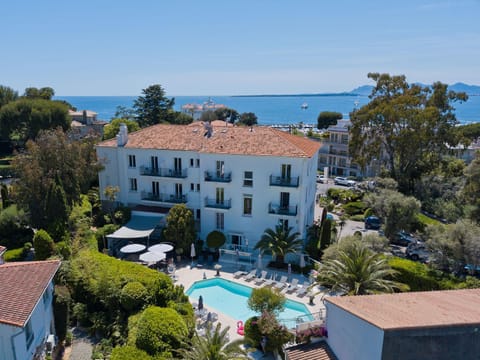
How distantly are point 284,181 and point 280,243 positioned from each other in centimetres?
598

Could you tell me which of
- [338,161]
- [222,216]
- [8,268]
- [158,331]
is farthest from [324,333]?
[338,161]

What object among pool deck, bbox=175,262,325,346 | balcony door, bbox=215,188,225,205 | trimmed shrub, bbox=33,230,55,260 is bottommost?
pool deck, bbox=175,262,325,346

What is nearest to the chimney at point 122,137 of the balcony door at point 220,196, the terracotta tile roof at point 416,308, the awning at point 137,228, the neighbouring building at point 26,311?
the awning at point 137,228

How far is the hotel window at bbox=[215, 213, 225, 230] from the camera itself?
123 ft

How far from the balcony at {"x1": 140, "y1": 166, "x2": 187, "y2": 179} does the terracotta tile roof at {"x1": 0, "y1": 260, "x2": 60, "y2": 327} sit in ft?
62.0

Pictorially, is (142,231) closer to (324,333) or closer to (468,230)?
(324,333)

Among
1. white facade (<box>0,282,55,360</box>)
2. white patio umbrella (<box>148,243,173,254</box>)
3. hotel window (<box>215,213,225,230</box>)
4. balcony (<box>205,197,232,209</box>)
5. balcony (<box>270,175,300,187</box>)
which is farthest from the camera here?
hotel window (<box>215,213,225,230</box>)

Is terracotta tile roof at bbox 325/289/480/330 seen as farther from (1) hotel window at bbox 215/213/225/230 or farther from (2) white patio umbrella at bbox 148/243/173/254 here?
(1) hotel window at bbox 215/213/225/230

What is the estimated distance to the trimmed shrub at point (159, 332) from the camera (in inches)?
751

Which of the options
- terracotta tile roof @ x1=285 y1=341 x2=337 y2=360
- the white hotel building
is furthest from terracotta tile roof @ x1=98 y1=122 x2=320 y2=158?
terracotta tile roof @ x1=285 y1=341 x2=337 y2=360

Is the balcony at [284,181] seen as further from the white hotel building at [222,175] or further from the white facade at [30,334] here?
the white facade at [30,334]

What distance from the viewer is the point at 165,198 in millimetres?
40281

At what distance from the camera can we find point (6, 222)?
3550 centimetres

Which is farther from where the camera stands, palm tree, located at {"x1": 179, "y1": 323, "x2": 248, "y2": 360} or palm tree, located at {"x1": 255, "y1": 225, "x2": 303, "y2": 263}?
palm tree, located at {"x1": 255, "y1": 225, "x2": 303, "y2": 263}
